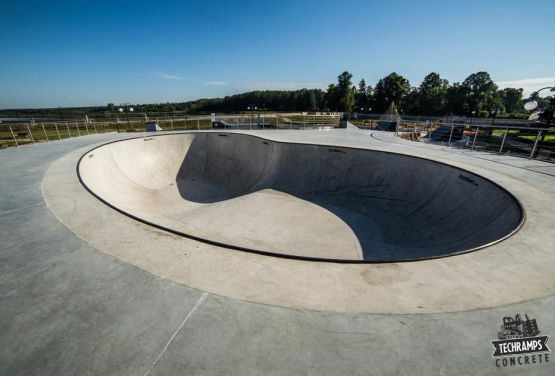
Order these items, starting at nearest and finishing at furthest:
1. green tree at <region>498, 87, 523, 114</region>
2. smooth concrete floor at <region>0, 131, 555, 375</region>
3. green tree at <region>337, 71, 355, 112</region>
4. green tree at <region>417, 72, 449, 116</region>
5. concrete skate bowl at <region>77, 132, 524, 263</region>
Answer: smooth concrete floor at <region>0, 131, 555, 375</region>
concrete skate bowl at <region>77, 132, 524, 263</region>
green tree at <region>417, 72, 449, 116</region>
green tree at <region>337, 71, 355, 112</region>
green tree at <region>498, 87, 523, 114</region>

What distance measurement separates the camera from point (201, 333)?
98.7 inches

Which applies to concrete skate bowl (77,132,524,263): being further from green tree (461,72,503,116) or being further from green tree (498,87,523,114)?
green tree (498,87,523,114)

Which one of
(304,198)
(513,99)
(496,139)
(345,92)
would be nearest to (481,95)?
(345,92)

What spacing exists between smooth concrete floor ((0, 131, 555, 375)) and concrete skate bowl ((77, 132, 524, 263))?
1187mm

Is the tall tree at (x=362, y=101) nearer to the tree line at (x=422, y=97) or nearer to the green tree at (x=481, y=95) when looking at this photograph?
the tree line at (x=422, y=97)

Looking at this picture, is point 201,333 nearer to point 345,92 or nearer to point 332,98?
point 345,92

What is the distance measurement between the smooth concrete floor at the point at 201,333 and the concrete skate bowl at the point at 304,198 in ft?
3.89

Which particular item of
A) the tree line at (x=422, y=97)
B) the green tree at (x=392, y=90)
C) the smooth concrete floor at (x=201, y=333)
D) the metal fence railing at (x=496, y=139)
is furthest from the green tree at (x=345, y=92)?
the smooth concrete floor at (x=201, y=333)
